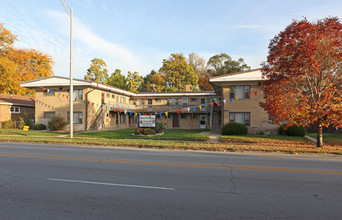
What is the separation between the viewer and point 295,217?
4094 mm

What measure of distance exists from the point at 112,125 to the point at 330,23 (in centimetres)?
→ 2603

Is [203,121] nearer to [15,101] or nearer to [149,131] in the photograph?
[149,131]

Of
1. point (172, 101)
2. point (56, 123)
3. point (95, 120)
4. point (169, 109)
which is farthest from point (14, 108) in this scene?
point (172, 101)

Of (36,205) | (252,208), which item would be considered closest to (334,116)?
(252,208)

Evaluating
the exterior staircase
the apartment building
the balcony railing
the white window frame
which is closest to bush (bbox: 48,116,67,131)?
the apartment building

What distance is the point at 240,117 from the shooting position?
946 inches

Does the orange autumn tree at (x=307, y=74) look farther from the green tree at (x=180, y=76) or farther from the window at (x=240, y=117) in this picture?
the green tree at (x=180, y=76)

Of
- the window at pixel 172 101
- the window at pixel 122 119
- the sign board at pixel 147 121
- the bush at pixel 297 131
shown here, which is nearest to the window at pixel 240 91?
the bush at pixel 297 131

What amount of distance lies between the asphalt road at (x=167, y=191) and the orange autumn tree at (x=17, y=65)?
91.0 feet

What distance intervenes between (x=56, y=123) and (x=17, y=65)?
63.5 ft

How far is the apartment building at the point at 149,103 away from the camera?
77.8ft

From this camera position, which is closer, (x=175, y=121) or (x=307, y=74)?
(x=307, y=74)

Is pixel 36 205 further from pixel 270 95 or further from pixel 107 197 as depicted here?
pixel 270 95

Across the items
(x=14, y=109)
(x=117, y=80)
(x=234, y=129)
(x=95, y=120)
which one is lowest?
(x=234, y=129)
